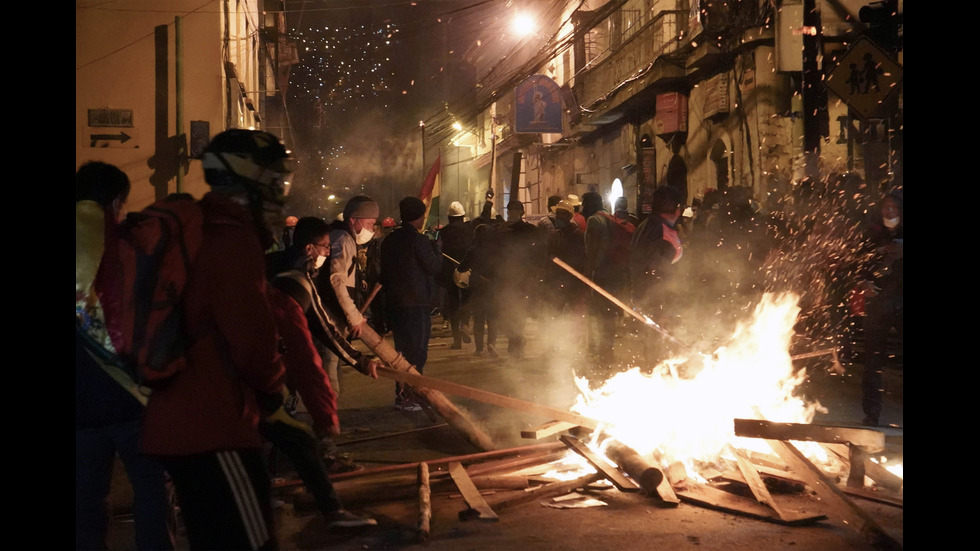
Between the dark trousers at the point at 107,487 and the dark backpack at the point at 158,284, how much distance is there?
3.69 ft

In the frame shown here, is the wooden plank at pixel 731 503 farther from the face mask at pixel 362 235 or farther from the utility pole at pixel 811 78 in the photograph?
the utility pole at pixel 811 78

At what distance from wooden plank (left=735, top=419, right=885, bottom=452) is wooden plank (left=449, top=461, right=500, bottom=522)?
1.72m

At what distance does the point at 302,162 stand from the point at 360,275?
3658 centimetres

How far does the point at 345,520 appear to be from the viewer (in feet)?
16.4

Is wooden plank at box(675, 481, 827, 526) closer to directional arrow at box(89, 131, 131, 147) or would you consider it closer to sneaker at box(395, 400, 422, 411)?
sneaker at box(395, 400, 422, 411)

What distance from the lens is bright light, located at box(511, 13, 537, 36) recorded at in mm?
37156

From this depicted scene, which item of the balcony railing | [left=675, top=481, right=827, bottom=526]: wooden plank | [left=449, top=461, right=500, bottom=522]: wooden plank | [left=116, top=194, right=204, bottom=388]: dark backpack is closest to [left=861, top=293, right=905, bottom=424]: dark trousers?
[left=675, top=481, right=827, bottom=526]: wooden plank

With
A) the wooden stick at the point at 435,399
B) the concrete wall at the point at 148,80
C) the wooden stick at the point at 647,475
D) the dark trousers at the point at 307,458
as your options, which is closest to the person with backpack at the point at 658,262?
the wooden stick at the point at 435,399

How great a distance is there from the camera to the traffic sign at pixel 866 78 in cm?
997

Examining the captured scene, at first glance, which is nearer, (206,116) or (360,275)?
(206,116)

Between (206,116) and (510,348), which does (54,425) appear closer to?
(510,348)
